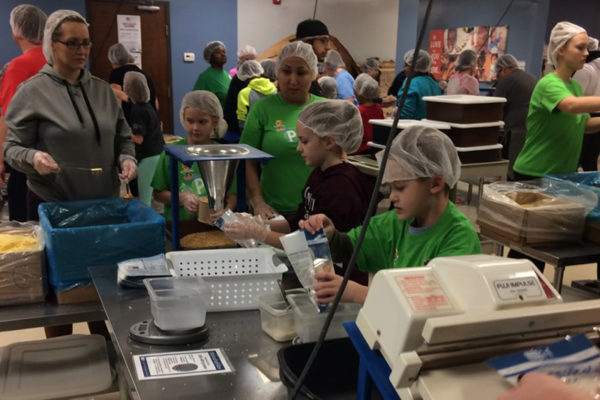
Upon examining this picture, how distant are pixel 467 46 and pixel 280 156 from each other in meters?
6.18

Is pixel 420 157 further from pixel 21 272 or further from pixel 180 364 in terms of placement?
pixel 21 272

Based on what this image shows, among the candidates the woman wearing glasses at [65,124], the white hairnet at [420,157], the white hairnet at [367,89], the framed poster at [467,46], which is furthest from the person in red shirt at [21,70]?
the framed poster at [467,46]

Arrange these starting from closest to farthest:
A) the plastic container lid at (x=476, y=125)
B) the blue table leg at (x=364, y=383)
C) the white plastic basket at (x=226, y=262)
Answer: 1. the blue table leg at (x=364, y=383)
2. the white plastic basket at (x=226, y=262)
3. the plastic container lid at (x=476, y=125)

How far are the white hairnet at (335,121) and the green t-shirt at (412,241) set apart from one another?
463 millimetres

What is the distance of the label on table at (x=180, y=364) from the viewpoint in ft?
3.71

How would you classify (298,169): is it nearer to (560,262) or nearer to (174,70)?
(560,262)

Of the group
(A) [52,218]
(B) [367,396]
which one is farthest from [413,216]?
(A) [52,218]

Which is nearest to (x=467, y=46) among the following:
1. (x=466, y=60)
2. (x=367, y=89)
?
(x=466, y=60)

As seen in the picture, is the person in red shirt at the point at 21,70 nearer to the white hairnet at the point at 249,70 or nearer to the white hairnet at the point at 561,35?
the white hairnet at the point at 249,70

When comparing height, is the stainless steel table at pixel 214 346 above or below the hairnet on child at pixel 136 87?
below

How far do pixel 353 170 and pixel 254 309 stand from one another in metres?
0.68

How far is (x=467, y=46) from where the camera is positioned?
7.69 metres

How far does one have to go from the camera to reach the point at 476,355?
0.73m

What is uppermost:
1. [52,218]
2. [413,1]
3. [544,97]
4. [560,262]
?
[413,1]
